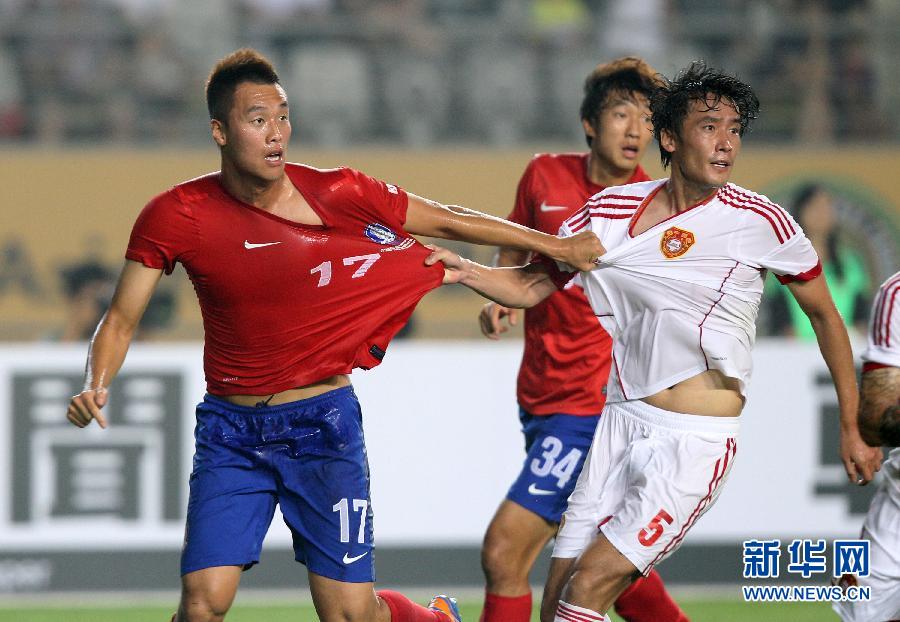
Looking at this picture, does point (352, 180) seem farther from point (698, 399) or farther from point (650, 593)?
point (650, 593)

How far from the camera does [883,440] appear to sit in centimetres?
427

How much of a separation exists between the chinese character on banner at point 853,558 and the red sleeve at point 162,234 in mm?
2516

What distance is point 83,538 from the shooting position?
748cm

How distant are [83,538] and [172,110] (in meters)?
5.58

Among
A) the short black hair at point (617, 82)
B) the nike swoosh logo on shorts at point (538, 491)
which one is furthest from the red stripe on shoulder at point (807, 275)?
the nike swoosh logo on shorts at point (538, 491)

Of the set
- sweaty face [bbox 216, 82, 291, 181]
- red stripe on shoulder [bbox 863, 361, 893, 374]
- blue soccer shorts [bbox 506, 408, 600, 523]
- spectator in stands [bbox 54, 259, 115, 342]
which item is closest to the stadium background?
spectator in stands [bbox 54, 259, 115, 342]

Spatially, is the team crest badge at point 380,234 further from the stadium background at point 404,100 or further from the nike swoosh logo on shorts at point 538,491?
the stadium background at point 404,100

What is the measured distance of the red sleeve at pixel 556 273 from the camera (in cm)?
502

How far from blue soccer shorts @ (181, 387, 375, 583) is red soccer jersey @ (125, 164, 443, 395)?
0.12 metres

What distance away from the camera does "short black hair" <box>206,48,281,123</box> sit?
15.2ft

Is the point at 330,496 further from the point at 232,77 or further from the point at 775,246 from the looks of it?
the point at 775,246

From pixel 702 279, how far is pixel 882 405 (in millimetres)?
750

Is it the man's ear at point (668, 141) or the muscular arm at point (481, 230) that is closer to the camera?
the man's ear at point (668, 141)

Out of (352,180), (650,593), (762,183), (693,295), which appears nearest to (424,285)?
(352,180)
